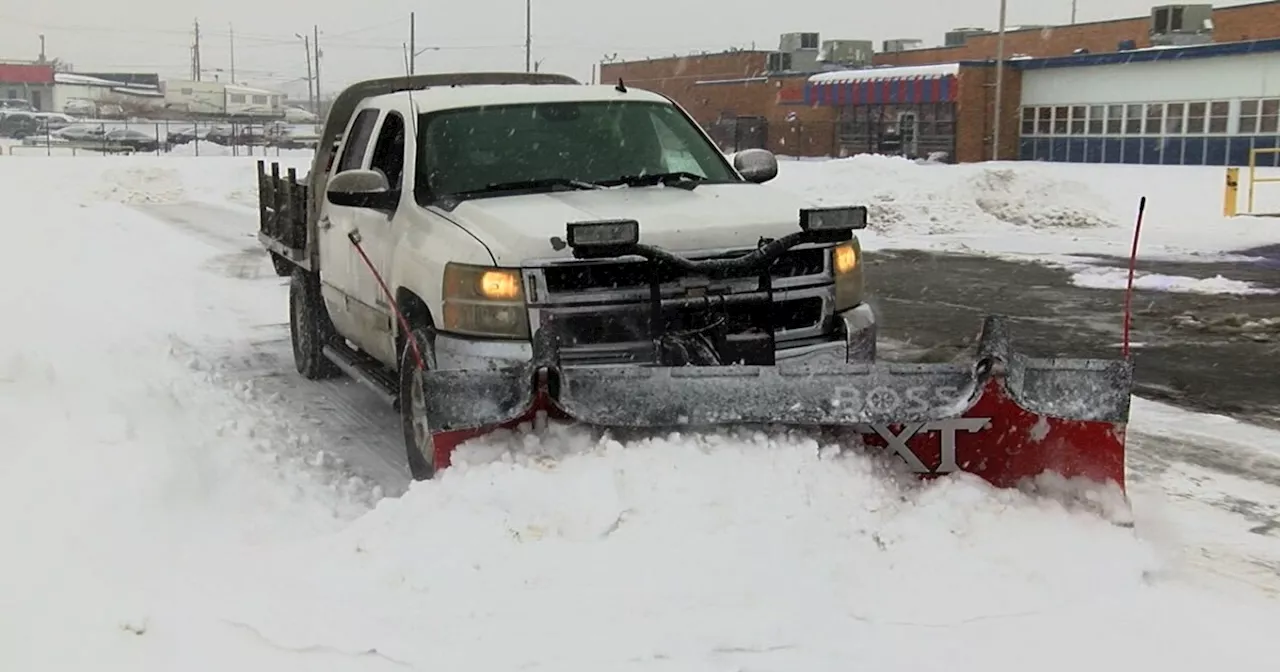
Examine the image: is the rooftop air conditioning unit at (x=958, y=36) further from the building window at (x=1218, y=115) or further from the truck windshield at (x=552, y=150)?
the truck windshield at (x=552, y=150)

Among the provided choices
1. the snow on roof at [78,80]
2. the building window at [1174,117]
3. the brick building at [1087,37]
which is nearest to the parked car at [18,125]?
the snow on roof at [78,80]

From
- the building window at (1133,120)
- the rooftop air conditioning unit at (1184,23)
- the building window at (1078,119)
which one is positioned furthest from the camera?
the rooftop air conditioning unit at (1184,23)

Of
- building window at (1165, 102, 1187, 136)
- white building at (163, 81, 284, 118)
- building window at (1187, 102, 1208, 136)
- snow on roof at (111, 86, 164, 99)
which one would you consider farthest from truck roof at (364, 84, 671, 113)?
snow on roof at (111, 86, 164, 99)

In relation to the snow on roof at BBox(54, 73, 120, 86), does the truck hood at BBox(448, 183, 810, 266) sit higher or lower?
lower

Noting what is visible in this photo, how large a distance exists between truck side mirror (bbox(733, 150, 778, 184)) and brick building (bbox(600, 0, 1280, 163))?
36.4 metres

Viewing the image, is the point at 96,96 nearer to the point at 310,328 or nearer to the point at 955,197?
the point at 955,197

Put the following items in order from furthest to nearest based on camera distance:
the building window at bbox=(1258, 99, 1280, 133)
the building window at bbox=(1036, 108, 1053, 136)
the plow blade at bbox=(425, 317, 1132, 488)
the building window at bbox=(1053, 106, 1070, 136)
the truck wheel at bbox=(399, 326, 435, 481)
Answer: the building window at bbox=(1036, 108, 1053, 136)
the building window at bbox=(1053, 106, 1070, 136)
the building window at bbox=(1258, 99, 1280, 133)
the truck wheel at bbox=(399, 326, 435, 481)
the plow blade at bbox=(425, 317, 1132, 488)

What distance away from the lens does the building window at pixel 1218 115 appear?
4000 cm

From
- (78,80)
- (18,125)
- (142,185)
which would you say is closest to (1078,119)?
(142,185)

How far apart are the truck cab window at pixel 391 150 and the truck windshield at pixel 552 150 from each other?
227 millimetres

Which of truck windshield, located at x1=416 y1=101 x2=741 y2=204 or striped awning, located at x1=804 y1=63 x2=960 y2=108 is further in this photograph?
striped awning, located at x1=804 y1=63 x2=960 y2=108

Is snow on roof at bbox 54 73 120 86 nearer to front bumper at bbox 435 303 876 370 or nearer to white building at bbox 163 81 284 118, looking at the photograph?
white building at bbox 163 81 284 118

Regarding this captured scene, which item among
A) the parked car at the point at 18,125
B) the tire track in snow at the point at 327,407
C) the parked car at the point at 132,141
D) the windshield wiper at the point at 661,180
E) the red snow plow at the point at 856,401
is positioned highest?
the parked car at the point at 18,125

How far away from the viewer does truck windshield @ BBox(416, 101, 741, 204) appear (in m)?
6.16
